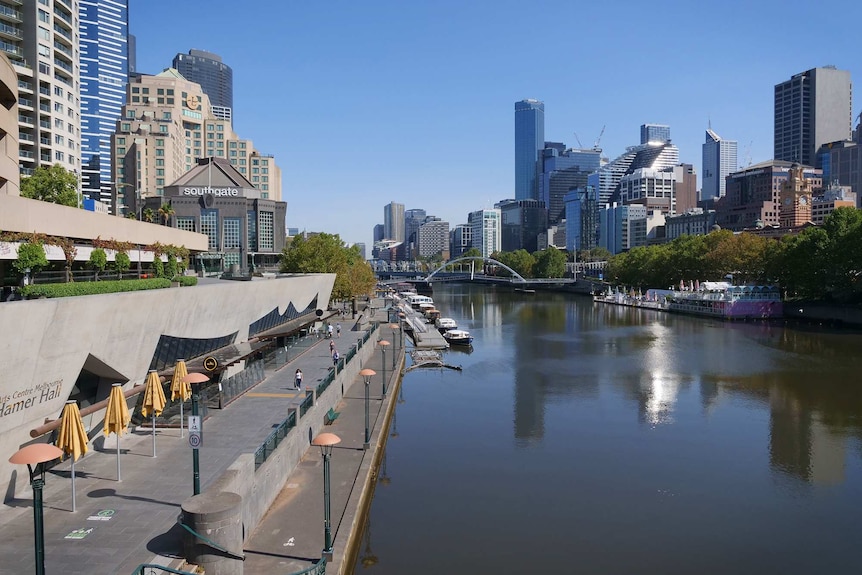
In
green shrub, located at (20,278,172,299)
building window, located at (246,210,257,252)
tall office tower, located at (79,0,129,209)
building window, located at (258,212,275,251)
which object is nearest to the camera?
green shrub, located at (20,278,172,299)

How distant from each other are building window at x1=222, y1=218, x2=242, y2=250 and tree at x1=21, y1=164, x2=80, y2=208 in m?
48.9

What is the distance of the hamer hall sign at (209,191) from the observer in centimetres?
9081

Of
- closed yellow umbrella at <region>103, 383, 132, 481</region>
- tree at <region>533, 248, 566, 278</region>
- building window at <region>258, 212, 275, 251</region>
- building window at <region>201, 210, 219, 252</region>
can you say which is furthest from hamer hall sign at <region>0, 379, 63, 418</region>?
tree at <region>533, 248, 566, 278</region>

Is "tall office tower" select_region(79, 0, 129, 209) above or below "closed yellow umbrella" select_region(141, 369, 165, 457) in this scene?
above

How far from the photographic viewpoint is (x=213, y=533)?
13.4 meters

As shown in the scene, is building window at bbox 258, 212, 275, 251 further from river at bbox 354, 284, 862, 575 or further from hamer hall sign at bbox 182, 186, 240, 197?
river at bbox 354, 284, 862, 575

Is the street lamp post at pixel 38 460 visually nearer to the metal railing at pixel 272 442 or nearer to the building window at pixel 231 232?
the metal railing at pixel 272 442

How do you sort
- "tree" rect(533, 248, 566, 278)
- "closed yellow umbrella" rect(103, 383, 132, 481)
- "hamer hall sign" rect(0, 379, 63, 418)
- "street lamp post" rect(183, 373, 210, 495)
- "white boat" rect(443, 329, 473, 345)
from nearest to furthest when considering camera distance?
"street lamp post" rect(183, 373, 210, 495) < "hamer hall sign" rect(0, 379, 63, 418) < "closed yellow umbrella" rect(103, 383, 132, 481) < "white boat" rect(443, 329, 473, 345) < "tree" rect(533, 248, 566, 278)

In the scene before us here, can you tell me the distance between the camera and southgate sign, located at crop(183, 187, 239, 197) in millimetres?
90831

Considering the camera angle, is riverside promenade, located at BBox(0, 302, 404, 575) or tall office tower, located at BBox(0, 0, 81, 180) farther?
tall office tower, located at BBox(0, 0, 81, 180)

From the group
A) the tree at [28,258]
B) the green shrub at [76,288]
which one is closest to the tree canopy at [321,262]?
the green shrub at [76,288]

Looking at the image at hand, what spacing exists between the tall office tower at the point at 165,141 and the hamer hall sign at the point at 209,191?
22.7ft

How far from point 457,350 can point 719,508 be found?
132ft

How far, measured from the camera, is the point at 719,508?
22.1 metres
